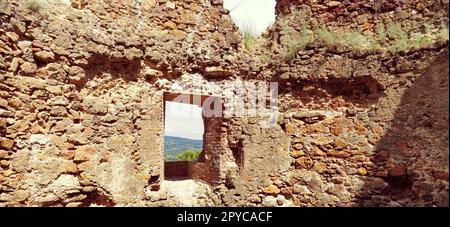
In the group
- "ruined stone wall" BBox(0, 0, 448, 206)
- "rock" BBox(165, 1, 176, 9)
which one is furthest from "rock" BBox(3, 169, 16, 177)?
"rock" BBox(165, 1, 176, 9)

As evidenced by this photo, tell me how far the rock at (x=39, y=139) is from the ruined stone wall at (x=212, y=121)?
0.10ft

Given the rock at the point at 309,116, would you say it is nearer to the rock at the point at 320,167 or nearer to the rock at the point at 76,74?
the rock at the point at 320,167

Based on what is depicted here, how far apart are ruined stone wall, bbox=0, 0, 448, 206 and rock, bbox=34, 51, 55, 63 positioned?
12 mm

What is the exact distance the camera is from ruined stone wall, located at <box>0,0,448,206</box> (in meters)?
3.85

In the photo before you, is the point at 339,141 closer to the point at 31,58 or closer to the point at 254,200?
the point at 254,200

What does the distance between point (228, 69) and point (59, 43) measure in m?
2.32

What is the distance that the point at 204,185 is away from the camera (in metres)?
5.50

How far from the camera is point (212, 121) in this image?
5.57 meters

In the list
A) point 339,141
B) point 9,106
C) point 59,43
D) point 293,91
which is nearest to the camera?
point 9,106

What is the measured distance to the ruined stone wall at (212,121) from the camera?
385cm

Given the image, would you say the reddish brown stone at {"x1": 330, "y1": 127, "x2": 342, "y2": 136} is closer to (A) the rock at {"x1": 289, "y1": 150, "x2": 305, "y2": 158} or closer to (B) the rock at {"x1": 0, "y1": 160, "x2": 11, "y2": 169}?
(A) the rock at {"x1": 289, "y1": 150, "x2": 305, "y2": 158}

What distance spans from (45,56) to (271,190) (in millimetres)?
3453

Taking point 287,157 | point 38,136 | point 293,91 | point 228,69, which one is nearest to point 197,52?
point 228,69

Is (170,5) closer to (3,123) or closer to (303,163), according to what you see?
(3,123)
